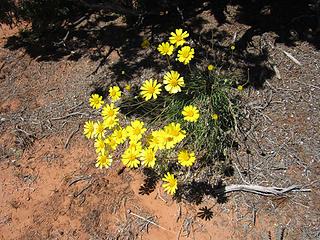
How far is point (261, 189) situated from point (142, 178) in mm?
1146

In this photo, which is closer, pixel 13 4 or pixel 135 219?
pixel 135 219

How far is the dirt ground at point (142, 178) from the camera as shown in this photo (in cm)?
349

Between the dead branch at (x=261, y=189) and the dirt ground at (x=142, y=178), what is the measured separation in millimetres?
41

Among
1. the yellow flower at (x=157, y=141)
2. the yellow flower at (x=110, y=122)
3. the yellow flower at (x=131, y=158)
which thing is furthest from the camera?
the yellow flower at (x=110, y=122)

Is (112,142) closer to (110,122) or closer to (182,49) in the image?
(110,122)

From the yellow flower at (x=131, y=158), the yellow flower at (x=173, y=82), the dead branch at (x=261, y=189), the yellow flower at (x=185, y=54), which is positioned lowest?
the dead branch at (x=261, y=189)

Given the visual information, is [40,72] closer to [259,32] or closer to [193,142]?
[193,142]

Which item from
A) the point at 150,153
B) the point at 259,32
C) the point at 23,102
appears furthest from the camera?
the point at 23,102

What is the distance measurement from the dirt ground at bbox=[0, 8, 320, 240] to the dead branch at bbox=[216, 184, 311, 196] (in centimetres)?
4

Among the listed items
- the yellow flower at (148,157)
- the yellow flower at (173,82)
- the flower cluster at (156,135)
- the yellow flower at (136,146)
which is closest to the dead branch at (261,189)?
the flower cluster at (156,135)

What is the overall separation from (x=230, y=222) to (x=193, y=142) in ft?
2.72

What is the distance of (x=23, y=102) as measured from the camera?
4809 mm

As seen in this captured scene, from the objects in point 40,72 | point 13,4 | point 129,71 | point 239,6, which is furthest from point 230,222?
point 13,4

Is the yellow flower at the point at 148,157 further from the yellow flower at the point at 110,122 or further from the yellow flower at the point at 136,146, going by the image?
the yellow flower at the point at 110,122
